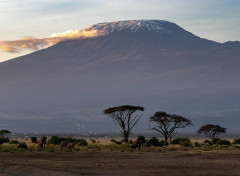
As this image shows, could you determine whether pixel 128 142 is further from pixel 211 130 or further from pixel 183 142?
pixel 211 130

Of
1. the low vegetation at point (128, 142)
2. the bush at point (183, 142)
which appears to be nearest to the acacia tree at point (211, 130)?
the low vegetation at point (128, 142)

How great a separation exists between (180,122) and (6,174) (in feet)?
222

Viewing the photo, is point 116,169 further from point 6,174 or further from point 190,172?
point 6,174

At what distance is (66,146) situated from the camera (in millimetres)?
57281

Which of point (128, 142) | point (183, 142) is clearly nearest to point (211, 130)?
point (128, 142)

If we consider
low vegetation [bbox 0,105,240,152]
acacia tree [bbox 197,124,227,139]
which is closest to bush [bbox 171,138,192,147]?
low vegetation [bbox 0,105,240,152]

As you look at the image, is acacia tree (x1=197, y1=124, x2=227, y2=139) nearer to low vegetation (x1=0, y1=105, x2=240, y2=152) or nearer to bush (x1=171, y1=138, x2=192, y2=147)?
low vegetation (x1=0, y1=105, x2=240, y2=152)

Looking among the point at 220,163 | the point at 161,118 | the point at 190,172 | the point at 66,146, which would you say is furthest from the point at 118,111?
the point at 190,172

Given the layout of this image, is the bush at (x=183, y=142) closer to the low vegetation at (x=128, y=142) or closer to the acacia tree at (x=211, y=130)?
the low vegetation at (x=128, y=142)

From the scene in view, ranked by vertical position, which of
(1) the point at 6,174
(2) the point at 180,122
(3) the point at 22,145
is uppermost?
(2) the point at 180,122

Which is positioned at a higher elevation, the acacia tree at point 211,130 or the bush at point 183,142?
the acacia tree at point 211,130

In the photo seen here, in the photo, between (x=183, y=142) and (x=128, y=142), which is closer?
(x=183, y=142)

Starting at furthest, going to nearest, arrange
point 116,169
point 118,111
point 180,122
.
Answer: point 180,122
point 118,111
point 116,169

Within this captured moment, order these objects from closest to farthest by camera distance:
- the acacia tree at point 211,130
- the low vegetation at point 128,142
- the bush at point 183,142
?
the low vegetation at point 128,142, the bush at point 183,142, the acacia tree at point 211,130
